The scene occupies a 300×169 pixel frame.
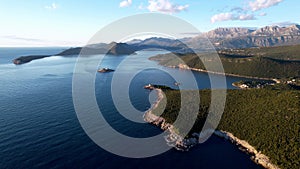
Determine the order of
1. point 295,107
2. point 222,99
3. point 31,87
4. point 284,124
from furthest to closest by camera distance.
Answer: point 31,87, point 222,99, point 295,107, point 284,124

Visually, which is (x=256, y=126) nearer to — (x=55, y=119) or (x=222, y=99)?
(x=222, y=99)

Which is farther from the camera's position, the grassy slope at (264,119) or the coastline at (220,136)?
the grassy slope at (264,119)

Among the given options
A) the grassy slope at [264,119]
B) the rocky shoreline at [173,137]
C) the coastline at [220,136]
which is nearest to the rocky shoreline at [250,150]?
the coastline at [220,136]

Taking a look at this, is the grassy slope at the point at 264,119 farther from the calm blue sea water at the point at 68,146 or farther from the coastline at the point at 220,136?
the calm blue sea water at the point at 68,146

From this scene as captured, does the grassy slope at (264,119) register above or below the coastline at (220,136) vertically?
above

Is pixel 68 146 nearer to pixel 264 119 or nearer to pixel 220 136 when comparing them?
pixel 220 136

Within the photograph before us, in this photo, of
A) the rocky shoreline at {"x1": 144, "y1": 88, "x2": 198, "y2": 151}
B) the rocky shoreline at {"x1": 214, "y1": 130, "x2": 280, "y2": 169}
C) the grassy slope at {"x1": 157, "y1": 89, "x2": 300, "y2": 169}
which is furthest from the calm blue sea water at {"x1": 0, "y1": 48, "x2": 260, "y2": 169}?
the grassy slope at {"x1": 157, "y1": 89, "x2": 300, "y2": 169}

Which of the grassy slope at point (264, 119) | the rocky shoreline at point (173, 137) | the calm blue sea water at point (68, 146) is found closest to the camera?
the calm blue sea water at point (68, 146)

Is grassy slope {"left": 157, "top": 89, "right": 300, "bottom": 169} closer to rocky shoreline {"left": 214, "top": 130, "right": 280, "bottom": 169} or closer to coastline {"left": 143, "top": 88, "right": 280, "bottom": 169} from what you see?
rocky shoreline {"left": 214, "top": 130, "right": 280, "bottom": 169}

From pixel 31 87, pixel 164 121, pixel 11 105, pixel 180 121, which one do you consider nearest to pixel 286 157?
pixel 180 121
